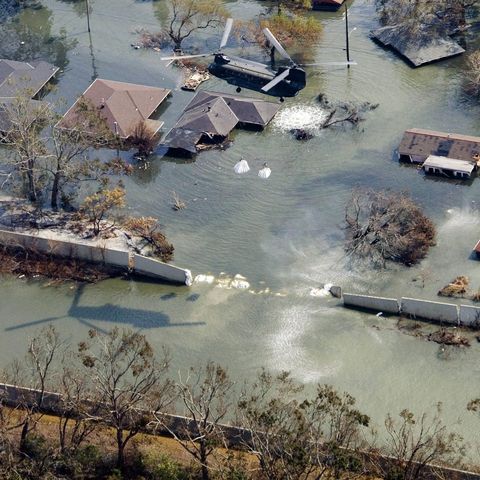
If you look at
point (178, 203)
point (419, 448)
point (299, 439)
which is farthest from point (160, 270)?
point (419, 448)

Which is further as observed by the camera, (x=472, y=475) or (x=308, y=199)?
(x=308, y=199)

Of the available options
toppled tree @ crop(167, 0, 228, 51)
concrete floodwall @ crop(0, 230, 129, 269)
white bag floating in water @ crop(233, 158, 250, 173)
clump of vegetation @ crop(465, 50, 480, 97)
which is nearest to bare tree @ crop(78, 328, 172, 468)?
concrete floodwall @ crop(0, 230, 129, 269)

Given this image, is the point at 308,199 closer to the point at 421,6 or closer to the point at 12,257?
the point at 12,257

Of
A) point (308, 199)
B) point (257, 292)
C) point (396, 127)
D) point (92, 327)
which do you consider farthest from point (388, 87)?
point (92, 327)

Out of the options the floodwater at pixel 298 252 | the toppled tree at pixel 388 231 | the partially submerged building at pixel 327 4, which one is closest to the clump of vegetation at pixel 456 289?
the floodwater at pixel 298 252

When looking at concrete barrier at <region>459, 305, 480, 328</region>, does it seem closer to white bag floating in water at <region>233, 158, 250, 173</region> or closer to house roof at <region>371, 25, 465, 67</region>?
white bag floating in water at <region>233, 158, 250, 173</region>

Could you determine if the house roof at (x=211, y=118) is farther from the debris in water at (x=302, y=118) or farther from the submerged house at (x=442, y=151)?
the submerged house at (x=442, y=151)

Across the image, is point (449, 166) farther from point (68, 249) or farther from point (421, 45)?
point (68, 249)
